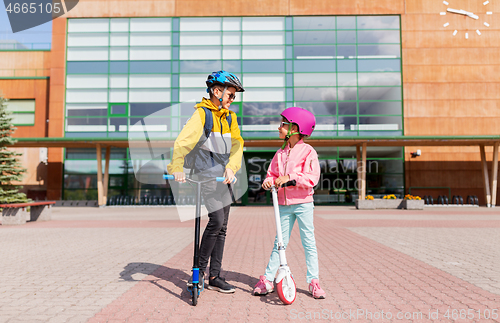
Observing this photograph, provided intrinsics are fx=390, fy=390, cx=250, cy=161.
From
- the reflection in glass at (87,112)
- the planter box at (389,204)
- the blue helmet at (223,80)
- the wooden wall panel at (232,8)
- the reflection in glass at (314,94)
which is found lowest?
the planter box at (389,204)

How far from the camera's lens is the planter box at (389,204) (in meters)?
20.2

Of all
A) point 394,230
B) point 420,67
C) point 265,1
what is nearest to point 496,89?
point 420,67

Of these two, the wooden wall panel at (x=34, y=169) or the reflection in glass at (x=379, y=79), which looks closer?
the reflection in glass at (x=379, y=79)

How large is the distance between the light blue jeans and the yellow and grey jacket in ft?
2.18

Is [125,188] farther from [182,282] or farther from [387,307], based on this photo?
[387,307]

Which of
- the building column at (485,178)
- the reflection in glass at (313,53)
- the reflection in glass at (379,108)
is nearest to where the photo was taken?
the building column at (485,178)

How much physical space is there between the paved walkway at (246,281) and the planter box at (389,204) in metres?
12.4

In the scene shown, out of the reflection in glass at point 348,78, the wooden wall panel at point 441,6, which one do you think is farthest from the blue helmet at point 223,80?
the wooden wall panel at point 441,6

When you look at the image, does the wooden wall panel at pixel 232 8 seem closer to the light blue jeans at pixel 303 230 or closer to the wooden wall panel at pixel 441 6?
the wooden wall panel at pixel 441 6

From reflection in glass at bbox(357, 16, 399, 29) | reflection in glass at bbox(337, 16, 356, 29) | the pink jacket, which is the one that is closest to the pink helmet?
the pink jacket

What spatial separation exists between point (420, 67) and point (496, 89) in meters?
5.08

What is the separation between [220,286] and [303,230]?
3.30 feet

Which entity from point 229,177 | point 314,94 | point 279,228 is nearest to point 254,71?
point 314,94

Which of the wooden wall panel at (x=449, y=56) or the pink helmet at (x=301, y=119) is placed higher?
the wooden wall panel at (x=449, y=56)
